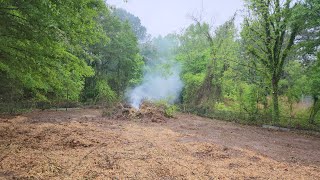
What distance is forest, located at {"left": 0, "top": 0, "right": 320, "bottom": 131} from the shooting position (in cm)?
859

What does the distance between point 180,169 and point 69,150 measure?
3.98 m

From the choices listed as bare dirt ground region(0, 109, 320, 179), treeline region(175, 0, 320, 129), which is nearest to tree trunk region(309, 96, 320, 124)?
treeline region(175, 0, 320, 129)

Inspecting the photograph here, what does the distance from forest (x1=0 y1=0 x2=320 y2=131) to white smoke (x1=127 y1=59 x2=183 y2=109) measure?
0.18m

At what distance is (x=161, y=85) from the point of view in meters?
43.0

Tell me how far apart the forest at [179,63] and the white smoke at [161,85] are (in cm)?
18

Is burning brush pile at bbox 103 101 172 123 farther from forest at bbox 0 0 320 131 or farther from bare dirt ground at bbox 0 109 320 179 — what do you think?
bare dirt ground at bbox 0 109 320 179

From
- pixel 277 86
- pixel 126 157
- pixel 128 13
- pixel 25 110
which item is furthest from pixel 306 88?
pixel 128 13

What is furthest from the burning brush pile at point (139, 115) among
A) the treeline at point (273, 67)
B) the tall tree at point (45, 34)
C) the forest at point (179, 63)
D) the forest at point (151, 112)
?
the tall tree at point (45, 34)

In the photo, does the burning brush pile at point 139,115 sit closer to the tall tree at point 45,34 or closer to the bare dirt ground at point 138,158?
the bare dirt ground at point 138,158

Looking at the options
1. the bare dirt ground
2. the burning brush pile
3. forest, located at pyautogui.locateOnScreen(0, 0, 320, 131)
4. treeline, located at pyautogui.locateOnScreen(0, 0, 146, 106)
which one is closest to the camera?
the bare dirt ground

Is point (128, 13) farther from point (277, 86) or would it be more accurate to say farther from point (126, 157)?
point (126, 157)

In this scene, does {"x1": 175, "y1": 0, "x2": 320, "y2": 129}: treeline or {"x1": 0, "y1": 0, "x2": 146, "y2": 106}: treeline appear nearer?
{"x1": 0, "y1": 0, "x2": 146, "y2": 106}: treeline

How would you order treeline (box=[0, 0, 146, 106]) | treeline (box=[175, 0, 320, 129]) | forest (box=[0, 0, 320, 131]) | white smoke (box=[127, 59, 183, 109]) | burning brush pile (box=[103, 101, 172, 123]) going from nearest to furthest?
treeline (box=[0, 0, 146, 106]) < forest (box=[0, 0, 320, 131]) < treeline (box=[175, 0, 320, 129]) < burning brush pile (box=[103, 101, 172, 123]) < white smoke (box=[127, 59, 183, 109])

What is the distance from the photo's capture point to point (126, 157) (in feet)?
29.2
